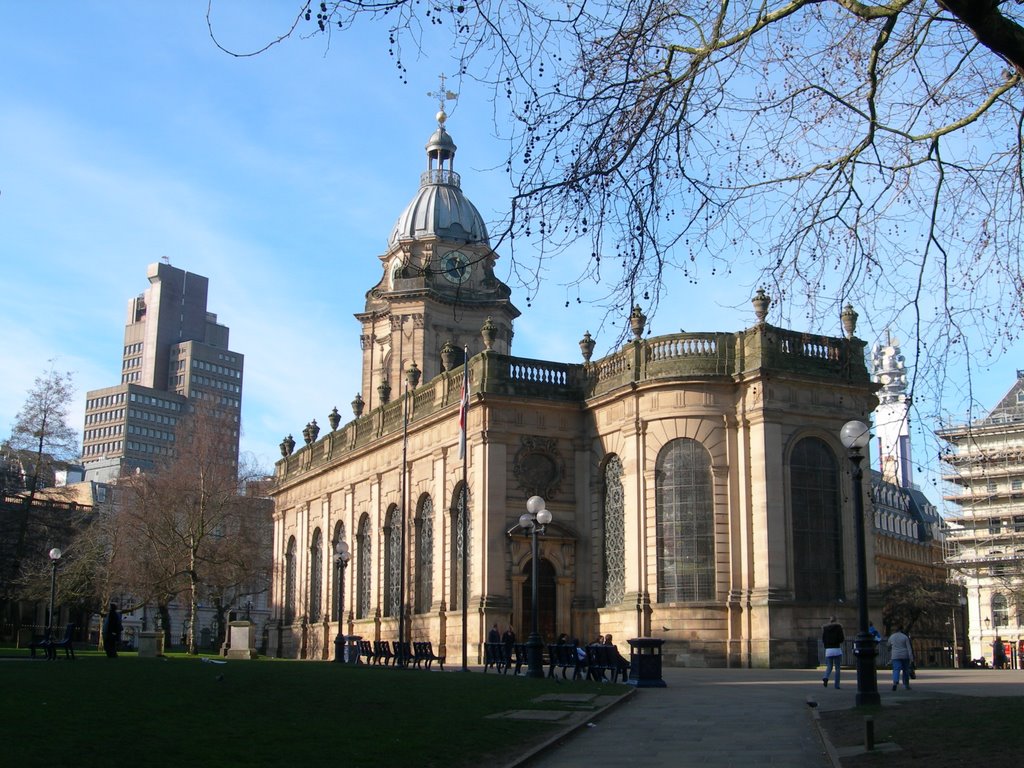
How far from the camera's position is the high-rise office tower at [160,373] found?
176 m

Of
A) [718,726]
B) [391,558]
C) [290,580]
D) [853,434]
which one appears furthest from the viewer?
[290,580]

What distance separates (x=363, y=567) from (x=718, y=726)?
41066 mm

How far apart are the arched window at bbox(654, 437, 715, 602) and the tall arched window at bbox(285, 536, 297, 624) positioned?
32077 millimetres

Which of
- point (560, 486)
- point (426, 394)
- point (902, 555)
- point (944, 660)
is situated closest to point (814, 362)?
point (560, 486)

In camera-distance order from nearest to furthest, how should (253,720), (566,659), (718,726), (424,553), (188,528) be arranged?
(253,720) < (718,726) < (566,659) < (424,553) < (188,528)

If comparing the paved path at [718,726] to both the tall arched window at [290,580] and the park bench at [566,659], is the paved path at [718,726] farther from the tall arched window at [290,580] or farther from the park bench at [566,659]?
the tall arched window at [290,580]

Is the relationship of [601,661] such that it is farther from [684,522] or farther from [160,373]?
[160,373]

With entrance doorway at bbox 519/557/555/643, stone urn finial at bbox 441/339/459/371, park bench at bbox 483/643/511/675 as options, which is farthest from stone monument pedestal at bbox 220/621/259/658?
park bench at bbox 483/643/511/675

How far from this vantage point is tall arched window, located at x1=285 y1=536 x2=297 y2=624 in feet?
221

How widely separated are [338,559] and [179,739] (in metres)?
30.8

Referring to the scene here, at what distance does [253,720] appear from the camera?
1659cm

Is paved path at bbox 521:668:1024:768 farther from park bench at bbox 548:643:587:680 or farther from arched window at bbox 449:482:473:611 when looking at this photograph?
arched window at bbox 449:482:473:611

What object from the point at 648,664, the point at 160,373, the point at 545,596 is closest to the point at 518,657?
the point at 648,664

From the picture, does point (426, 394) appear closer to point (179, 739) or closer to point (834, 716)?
point (834, 716)
